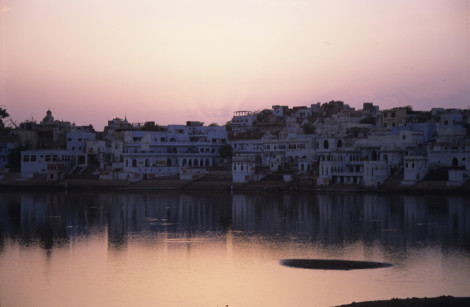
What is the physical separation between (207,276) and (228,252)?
4864 mm

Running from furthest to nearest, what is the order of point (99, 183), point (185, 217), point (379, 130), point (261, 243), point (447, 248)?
point (99, 183) < point (379, 130) < point (185, 217) < point (261, 243) < point (447, 248)

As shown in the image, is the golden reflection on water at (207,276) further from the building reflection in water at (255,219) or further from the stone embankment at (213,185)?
the stone embankment at (213,185)

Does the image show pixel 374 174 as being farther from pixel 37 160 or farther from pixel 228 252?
pixel 37 160

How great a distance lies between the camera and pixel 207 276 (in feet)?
77.3

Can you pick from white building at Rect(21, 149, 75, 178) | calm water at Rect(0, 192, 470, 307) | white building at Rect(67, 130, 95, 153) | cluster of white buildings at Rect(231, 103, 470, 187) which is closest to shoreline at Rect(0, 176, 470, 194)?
cluster of white buildings at Rect(231, 103, 470, 187)

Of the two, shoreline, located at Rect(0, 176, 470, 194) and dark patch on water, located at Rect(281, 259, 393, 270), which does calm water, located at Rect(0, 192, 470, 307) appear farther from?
shoreline, located at Rect(0, 176, 470, 194)

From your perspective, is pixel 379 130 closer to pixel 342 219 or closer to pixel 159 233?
pixel 342 219

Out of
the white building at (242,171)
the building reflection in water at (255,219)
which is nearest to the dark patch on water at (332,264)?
the building reflection in water at (255,219)

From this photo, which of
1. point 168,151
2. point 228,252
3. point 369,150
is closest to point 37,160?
point 168,151

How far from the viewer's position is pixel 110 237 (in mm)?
33531

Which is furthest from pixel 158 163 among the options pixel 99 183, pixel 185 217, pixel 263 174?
pixel 185 217

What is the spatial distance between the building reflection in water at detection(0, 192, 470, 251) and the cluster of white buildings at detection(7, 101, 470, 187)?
23.3ft

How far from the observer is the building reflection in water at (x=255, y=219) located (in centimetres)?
3231

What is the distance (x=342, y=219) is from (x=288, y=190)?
86.5 feet
